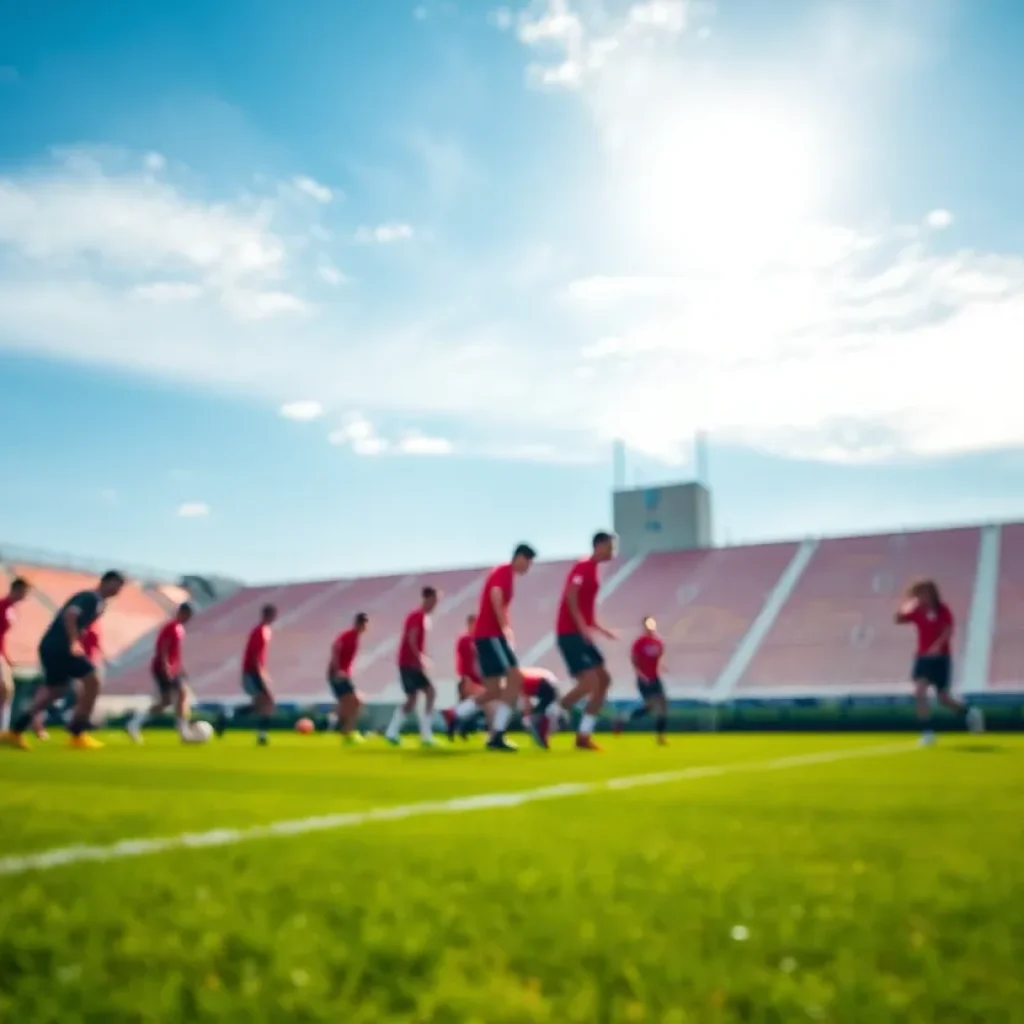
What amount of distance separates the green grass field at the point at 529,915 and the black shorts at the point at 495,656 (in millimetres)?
5900

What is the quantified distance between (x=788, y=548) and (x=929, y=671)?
19.3 m

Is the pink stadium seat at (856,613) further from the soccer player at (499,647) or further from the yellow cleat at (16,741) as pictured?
the yellow cleat at (16,741)

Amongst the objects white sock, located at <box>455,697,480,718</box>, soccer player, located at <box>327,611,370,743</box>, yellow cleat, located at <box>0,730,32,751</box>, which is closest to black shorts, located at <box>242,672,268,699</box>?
soccer player, located at <box>327,611,370,743</box>

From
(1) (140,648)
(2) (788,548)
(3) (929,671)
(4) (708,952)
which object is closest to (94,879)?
(4) (708,952)

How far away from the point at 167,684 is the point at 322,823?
423 inches

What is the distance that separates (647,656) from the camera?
1458 centimetres

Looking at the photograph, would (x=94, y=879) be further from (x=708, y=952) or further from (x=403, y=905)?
(x=708, y=952)

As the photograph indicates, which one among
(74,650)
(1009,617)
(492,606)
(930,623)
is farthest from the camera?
(1009,617)

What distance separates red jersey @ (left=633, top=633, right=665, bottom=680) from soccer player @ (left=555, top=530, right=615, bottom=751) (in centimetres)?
382

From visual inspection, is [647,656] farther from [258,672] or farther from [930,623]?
[258,672]

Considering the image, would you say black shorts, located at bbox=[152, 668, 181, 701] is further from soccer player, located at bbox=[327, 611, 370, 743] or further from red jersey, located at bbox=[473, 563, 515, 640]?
red jersey, located at bbox=[473, 563, 515, 640]

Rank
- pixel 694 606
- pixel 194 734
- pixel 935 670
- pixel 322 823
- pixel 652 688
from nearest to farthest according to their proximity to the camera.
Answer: pixel 322 823, pixel 935 670, pixel 194 734, pixel 652 688, pixel 694 606

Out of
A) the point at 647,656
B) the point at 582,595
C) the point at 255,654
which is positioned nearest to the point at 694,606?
the point at 647,656

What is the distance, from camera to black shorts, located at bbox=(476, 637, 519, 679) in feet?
35.1
